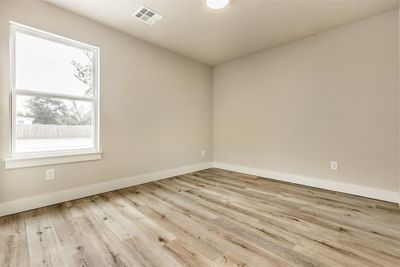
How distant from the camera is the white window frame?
211 centimetres

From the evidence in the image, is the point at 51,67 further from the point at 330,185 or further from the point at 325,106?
the point at 330,185

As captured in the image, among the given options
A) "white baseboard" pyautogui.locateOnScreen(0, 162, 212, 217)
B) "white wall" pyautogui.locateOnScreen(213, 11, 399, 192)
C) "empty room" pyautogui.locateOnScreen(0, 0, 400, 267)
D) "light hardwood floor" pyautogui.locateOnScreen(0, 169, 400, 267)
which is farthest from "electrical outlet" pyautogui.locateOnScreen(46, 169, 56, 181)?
"white wall" pyautogui.locateOnScreen(213, 11, 399, 192)

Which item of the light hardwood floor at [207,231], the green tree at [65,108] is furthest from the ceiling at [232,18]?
the light hardwood floor at [207,231]

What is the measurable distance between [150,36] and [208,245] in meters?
3.04

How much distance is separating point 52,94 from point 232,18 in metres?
2.53

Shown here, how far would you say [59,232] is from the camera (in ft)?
5.66

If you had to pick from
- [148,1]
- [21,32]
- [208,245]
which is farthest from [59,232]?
[148,1]

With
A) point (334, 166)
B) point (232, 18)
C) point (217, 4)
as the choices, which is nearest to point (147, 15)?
point (217, 4)

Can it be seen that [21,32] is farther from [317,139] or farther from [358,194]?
[358,194]

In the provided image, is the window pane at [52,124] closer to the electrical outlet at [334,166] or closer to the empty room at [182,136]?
the empty room at [182,136]

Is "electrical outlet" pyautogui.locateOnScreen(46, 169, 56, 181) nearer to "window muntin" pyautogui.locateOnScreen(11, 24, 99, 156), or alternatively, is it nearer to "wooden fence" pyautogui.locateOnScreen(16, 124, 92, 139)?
"window muntin" pyautogui.locateOnScreen(11, 24, 99, 156)

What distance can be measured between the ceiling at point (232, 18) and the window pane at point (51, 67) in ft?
1.72

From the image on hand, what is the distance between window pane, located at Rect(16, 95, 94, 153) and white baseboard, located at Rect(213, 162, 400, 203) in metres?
2.92

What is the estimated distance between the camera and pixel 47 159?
90.0 inches
